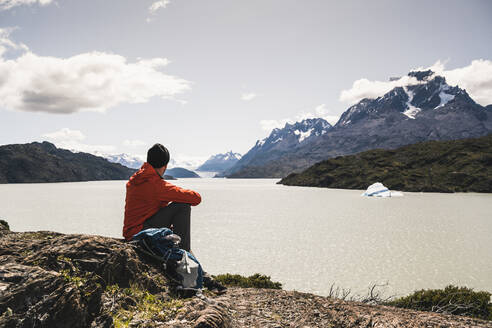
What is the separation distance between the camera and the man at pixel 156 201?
698 cm

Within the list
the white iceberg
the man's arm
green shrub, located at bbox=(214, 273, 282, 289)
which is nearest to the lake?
green shrub, located at bbox=(214, 273, 282, 289)

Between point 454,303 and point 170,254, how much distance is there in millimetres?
9962

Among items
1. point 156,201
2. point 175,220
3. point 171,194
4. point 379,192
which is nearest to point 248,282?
point 175,220

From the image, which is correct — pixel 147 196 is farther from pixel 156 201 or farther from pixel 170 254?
pixel 170 254

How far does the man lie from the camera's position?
22.9 ft

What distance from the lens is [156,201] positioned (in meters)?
7.14

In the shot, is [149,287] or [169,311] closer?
[169,311]

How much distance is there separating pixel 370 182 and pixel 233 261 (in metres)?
133

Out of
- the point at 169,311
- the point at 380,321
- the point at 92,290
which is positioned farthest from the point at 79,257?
the point at 380,321

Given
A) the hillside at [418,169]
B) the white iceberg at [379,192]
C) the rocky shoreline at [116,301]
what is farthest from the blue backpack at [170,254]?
the hillside at [418,169]

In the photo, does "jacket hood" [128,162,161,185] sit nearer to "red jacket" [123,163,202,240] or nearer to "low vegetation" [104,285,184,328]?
"red jacket" [123,163,202,240]

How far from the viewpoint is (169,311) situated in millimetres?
5328

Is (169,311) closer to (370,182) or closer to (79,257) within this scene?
(79,257)

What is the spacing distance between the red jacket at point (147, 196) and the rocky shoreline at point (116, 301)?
803 millimetres
